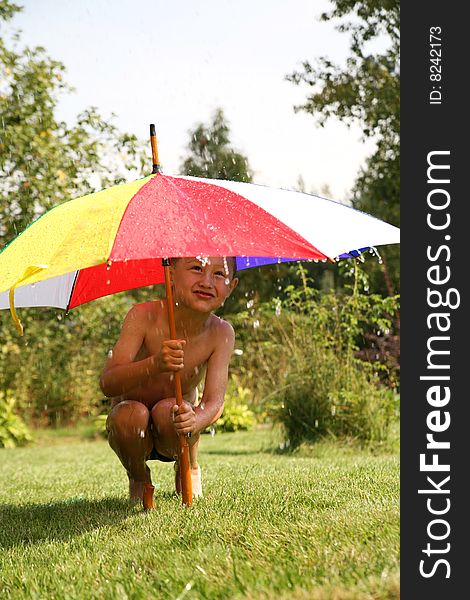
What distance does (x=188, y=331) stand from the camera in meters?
3.94

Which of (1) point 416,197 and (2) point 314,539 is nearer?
(2) point 314,539

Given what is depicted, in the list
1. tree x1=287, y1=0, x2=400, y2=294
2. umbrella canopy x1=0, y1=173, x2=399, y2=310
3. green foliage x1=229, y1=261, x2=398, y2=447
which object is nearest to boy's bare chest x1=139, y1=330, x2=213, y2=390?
umbrella canopy x1=0, y1=173, x2=399, y2=310

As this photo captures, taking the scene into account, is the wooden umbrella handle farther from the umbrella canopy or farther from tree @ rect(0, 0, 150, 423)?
tree @ rect(0, 0, 150, 423)

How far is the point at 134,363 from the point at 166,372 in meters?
0.16

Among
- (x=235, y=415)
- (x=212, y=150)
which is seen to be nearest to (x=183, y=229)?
(x=235, y=415)

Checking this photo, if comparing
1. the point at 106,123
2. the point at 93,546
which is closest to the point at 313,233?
the point at 93,546

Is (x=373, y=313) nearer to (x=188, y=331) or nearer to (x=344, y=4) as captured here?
(x=188, y=331)

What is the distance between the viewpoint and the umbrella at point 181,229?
9.57 ft

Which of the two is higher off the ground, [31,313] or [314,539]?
[31,313]

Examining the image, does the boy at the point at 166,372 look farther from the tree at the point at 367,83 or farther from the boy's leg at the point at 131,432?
the tree at the point at 367,83

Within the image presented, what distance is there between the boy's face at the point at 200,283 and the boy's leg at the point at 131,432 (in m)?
0.57

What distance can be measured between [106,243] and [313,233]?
0.84 meters

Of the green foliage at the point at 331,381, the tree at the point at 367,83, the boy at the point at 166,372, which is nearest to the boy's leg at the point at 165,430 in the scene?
the boy at the point at 166,372

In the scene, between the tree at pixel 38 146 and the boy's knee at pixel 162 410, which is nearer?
the boy's knee at pixel 162 410
